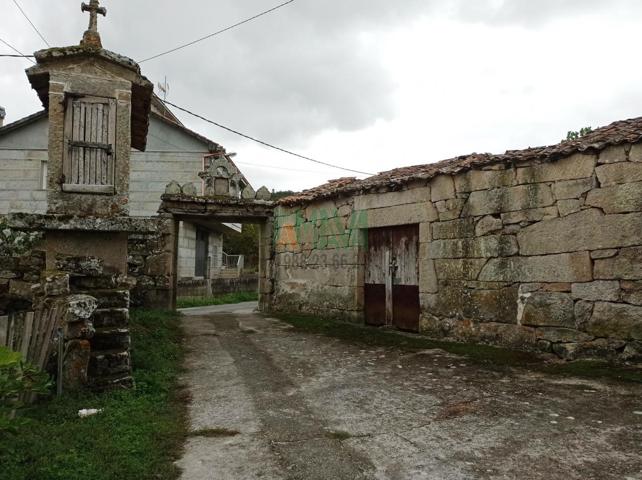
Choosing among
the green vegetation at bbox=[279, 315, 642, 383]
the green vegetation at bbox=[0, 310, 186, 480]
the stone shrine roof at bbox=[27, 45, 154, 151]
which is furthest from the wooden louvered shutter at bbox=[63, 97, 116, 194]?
the green vegetation at bbox=[279, 315, 642, 383]

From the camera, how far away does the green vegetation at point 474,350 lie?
4.68 meters

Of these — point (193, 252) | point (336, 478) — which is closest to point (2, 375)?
point (336, 478)

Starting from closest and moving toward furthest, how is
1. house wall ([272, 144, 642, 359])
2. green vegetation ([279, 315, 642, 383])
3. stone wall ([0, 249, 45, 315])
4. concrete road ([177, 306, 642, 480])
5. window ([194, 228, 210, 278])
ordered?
concrete road ([177, 306, 642, 480]) < green vegetation ([279, 315, 642, 383]) < house wall ([272, 144, 642, 359]) < stone wall ([0, 249, 45, 315]) < window ([194, 228, 210, 278])

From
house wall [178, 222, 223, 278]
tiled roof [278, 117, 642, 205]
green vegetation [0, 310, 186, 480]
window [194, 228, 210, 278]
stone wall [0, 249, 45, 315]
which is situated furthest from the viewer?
window [194, 228, 210, 278]

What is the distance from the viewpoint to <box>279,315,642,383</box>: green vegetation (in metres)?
4.68

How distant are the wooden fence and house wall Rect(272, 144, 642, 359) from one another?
5065 mm

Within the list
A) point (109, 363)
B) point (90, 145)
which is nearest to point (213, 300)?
point (90, 145)

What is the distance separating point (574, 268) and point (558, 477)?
348cm

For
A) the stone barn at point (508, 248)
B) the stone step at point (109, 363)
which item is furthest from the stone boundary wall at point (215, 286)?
the stone step at point (109, 363)

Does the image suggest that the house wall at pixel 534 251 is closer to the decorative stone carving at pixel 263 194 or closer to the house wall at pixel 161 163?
the decorative stone carving at pixel 263 194

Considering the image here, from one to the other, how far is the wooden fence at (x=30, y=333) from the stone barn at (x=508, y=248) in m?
5.07

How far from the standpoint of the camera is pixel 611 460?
2.66m

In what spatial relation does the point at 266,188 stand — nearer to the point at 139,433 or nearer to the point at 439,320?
the point at 439,320

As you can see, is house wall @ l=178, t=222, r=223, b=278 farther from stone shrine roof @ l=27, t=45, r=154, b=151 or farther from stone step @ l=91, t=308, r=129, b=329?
stone step @ l=91, t=308, r=129, b=329
